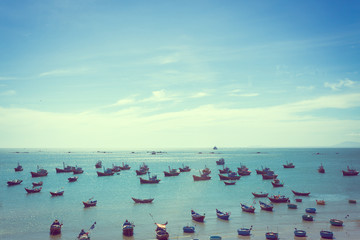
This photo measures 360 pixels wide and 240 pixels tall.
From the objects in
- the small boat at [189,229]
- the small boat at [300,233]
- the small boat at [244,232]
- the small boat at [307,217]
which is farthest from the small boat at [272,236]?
the small boat at [307,217]

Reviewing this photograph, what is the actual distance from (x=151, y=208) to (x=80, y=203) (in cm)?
1406

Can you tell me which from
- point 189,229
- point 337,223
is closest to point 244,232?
point 189,229

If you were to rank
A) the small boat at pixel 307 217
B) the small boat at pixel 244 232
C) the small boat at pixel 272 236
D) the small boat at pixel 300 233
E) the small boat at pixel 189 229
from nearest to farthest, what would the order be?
the small boat at pixel 272 236 → the small boat at pixel 300 233 → the small boat at pixel 244 232 → the small boat at pixel 189 229 → the small boat at pixel 307 217

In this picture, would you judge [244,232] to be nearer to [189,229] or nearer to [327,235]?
[189,229]

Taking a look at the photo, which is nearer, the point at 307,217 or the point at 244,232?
the point at 244,232

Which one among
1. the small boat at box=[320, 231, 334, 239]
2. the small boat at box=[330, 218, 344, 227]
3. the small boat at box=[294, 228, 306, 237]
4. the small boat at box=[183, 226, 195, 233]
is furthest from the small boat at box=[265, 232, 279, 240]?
the small boat at box=[330, 218, 344, 227]

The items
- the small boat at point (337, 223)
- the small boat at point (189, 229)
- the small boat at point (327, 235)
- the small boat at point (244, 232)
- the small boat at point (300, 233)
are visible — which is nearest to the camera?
the small boat at point (327, 235)

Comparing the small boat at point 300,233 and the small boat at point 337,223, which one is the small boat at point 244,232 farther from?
the small boat at point 337,223

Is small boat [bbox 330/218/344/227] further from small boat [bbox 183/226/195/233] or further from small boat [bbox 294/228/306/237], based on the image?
small boat [bbox 183/226/195/233]

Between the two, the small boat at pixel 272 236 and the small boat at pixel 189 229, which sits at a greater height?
the small boat at pixel 272 236

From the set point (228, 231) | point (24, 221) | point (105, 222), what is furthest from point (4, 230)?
point (228, 231)

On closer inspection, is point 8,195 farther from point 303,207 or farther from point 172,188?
point 303,207

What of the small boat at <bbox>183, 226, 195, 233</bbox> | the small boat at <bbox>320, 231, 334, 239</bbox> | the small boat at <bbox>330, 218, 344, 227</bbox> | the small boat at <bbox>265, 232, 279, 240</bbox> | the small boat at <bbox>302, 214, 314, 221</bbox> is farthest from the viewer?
the small boat at <bbox>302, 214, 314, 221</bbox>

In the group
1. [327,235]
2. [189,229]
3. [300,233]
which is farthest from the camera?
[189,229]
